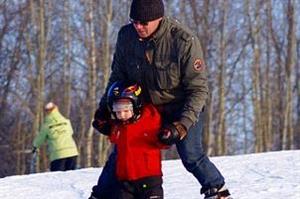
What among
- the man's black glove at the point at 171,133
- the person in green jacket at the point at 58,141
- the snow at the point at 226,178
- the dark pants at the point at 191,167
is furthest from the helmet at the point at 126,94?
the person in green jacket at the point at 58,141

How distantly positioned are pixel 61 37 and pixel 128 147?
25.5m

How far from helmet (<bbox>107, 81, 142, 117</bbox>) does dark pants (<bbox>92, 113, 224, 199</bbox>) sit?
1.13 feet

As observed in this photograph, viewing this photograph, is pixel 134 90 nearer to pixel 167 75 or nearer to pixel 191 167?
pixel 167 75

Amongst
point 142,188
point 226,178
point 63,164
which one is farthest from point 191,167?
point 63,164

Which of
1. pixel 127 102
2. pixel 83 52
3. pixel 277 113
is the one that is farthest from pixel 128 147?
pixel 277 113

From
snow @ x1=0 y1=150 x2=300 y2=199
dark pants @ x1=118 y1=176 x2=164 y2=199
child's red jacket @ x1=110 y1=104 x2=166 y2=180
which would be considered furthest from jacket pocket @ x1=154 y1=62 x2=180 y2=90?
snow @ x1=0 y1=150 x2=300 y2=199

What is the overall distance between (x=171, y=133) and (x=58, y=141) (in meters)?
7.48

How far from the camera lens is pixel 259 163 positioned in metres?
9.60

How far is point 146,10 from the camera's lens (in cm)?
465

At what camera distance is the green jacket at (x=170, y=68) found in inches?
186

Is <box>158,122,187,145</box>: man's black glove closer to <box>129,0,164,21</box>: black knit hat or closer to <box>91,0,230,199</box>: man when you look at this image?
<box>91,0,230,199</box>: man

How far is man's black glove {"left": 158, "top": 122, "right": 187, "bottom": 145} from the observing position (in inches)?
179

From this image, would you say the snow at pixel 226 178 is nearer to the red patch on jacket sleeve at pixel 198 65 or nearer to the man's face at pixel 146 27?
the red patch on jacket sleeve at pixel 198 65

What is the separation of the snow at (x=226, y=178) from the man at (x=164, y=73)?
250 centimetres
